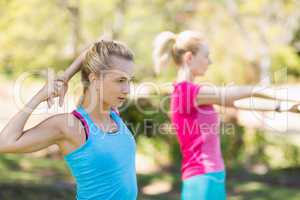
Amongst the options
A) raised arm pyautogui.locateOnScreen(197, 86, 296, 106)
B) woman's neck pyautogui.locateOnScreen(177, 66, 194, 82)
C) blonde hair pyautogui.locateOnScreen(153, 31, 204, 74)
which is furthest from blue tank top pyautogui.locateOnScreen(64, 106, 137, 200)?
blonde hair pyautogui.locateOnScreen(153, 31, 204, 74)

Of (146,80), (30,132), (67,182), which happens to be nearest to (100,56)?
(30,132)

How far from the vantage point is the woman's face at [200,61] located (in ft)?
12.3

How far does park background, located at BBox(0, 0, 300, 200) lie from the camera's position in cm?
768

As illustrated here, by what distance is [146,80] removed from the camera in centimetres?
989

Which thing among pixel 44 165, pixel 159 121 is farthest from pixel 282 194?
pixel 44 165

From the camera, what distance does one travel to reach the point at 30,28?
864 centimetres

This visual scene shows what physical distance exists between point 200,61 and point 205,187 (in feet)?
2.84

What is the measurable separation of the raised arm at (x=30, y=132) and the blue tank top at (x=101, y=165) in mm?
137

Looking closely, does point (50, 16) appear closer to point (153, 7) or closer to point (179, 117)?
point (153, 7)

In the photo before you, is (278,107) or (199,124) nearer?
(278,107)

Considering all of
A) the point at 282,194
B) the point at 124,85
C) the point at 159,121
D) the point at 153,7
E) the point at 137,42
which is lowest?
the point at 282,194

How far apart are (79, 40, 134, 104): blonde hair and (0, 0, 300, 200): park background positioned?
2798mm

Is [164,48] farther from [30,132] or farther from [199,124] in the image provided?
[30,132]

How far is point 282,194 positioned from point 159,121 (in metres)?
2.05
